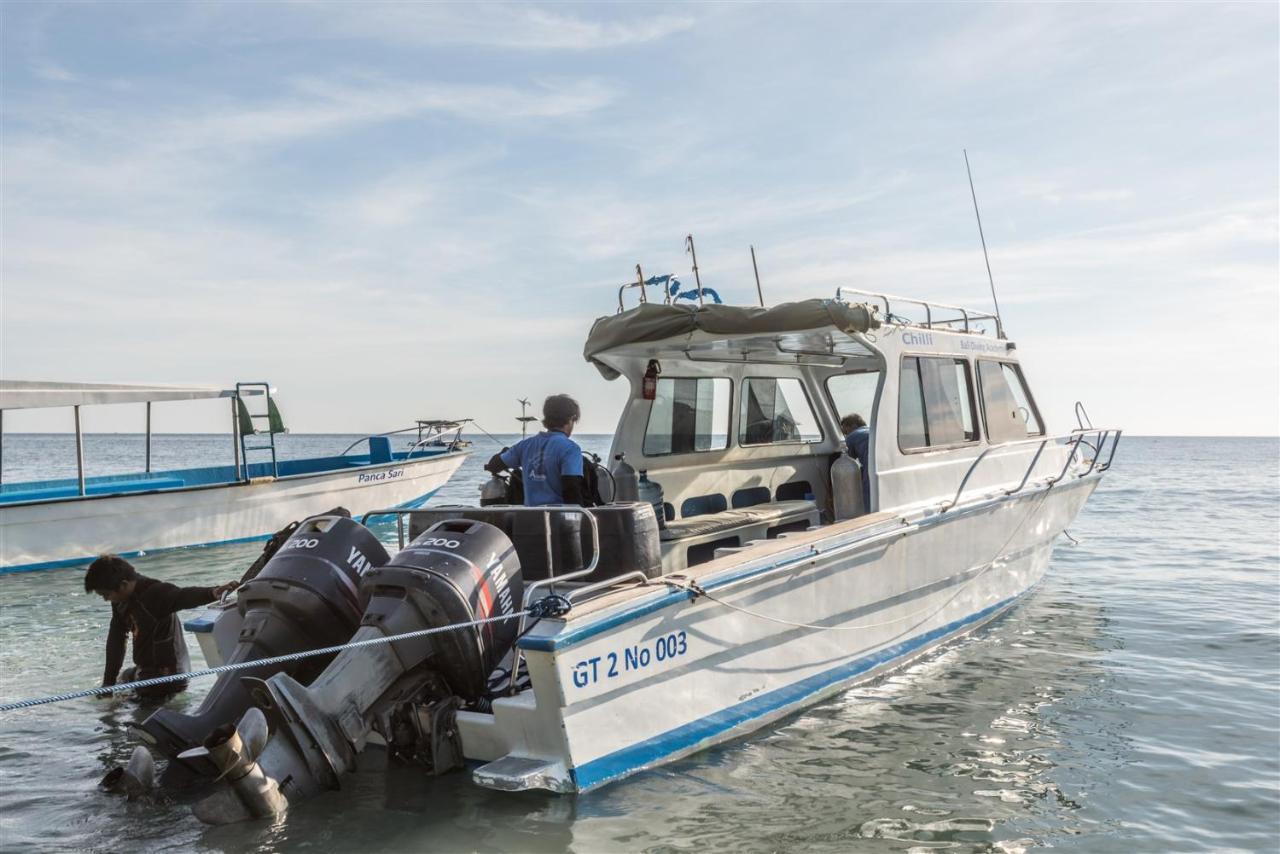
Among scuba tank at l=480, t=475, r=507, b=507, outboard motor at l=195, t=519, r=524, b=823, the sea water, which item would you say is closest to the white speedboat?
outboard motor at l=195, t=519, r=524, b=823

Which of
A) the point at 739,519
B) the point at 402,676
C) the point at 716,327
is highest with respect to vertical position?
the point at 716,327

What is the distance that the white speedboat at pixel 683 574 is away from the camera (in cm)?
436

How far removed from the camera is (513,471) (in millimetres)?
6367

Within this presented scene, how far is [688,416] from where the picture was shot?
8.23 meters

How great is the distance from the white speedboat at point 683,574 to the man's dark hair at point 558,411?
2.18 feet

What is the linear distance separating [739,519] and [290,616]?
12.4 feet

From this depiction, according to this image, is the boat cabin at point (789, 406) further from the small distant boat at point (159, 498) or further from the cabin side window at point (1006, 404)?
the small distant boat at point (159, 498)

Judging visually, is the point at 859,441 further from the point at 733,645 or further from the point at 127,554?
the point at 127,554

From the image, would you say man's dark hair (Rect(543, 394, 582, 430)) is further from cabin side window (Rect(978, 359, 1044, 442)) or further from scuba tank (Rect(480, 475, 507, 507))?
cabin side window (Rect(978, 359, 1044, 442))

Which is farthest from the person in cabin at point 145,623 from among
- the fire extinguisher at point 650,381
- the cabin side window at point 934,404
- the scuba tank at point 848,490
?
the cabin side window at point 934,404

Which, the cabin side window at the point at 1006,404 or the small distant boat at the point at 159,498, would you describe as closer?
the cabin side window at the point at 1006,404

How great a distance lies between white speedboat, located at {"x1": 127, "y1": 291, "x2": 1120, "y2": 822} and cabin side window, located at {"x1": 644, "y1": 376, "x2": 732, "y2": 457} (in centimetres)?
2

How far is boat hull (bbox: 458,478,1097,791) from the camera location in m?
4.37

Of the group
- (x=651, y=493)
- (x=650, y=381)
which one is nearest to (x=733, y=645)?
(x=651, y=493)
